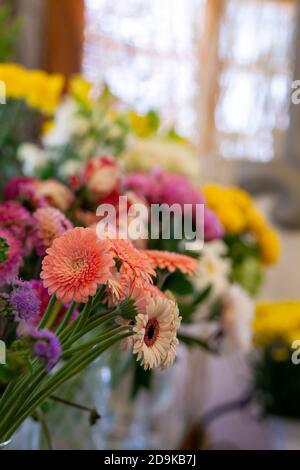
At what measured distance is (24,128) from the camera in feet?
4.08

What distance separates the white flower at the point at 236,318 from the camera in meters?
0.69

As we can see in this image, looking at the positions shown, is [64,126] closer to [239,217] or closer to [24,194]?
[239,217]

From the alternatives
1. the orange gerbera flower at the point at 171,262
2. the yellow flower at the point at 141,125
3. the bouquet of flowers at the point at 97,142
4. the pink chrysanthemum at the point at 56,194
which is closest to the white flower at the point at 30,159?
the bouquet of flowers at the point at 97,142

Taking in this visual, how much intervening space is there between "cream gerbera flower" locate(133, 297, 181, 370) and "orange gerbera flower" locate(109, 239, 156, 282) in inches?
0.5

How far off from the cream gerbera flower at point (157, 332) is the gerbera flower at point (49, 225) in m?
0.10

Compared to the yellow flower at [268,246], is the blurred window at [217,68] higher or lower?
higher

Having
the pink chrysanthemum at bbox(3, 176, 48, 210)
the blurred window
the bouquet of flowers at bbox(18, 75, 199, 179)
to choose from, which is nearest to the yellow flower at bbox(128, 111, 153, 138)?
the bouquet of flowers at bbox(18, 75, 199, 179)

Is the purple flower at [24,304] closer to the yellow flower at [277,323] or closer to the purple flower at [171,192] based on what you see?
the purple flower at [171,192]

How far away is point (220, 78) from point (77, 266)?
52.2 inches

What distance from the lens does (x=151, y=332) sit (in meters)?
0.27
